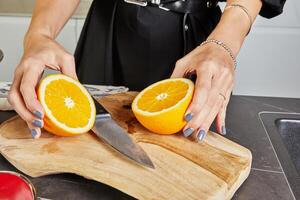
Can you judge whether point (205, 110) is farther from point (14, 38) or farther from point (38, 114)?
point (14, 38)

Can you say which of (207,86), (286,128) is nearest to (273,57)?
(286,128)

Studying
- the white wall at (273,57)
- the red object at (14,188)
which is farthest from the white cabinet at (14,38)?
the red object at (14,188)

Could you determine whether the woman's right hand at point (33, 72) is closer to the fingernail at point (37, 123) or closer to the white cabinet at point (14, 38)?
the fingernail at point (37, 123)

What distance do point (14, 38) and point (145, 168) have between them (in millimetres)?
1047

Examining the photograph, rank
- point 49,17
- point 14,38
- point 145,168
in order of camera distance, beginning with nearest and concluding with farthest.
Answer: point 145,168 < point 49,17 < point 14,38

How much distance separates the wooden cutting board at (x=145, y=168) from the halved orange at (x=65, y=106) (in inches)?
0.9

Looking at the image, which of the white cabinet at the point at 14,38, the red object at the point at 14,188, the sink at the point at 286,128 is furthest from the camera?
the white cabinet at the point at 14,38

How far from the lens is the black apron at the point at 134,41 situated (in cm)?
79

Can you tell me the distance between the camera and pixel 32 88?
0.57 m

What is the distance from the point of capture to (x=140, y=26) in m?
0.80

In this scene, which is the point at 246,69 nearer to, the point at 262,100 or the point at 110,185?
the point at 262,100

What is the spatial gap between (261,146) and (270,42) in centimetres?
70

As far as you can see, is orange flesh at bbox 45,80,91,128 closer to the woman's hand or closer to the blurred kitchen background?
the woman's hand

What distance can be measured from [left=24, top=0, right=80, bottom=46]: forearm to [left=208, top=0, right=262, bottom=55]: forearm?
0.30m
